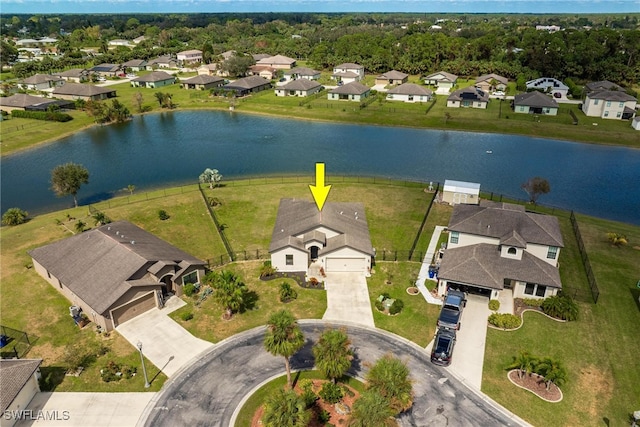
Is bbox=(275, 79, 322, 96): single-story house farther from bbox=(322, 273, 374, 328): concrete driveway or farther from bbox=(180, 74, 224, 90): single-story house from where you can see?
bbox=(322, 273, 374, 328): concrete driveway

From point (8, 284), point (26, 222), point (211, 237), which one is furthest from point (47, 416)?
point (26, 222)

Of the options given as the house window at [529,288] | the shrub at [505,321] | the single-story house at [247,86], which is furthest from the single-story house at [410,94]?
the shrub at [505,321]

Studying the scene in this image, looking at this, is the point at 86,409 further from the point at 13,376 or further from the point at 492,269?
the point at 492,269

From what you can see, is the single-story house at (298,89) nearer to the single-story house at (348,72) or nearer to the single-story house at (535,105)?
the single-story house at (348,72)

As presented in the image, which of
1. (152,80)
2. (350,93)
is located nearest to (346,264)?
(350,93)

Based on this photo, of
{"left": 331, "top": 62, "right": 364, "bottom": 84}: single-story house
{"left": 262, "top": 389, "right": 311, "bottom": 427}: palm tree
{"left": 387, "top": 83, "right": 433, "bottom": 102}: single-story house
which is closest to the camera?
{"left": 262, "top": 389, "right": 311, "bottom": 427}: palm tree

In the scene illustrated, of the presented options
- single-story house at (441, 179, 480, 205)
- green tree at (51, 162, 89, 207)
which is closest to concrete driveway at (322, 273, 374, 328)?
single-story house at (441, 179, 480, 205)
